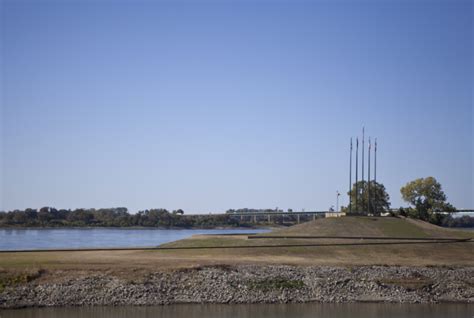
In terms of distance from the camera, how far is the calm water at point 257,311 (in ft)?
131

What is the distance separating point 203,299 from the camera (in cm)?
4369

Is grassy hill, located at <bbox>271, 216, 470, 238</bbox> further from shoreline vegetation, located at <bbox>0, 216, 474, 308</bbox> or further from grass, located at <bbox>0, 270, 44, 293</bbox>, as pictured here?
Result: grass, located at <bbox>0, 270, 44, 293</bbox>

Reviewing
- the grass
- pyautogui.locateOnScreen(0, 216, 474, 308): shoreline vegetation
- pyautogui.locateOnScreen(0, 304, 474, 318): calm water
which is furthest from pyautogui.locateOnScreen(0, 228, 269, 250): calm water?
pyautogui.locateOnScreen(0, 304, 474, 318): calm water

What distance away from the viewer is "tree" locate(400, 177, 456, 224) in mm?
121062

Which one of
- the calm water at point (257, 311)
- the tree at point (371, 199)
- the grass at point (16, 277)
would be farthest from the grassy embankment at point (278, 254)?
the tree at point (371, 199)

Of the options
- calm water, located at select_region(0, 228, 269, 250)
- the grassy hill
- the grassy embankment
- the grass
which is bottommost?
calm water, located at select_region(0, 228, 269, 250)

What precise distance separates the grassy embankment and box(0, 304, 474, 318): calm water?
20.5 ft

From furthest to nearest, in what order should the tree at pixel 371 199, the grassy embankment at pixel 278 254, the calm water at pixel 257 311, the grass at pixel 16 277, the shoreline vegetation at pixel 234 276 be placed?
the tree at pixel 371 199 < the grassy embankment at pixel 278 254 < the grass at pixel 16 277 < the shoreline vegetation at pixel 234 276 < the calm water at pixel 257 311

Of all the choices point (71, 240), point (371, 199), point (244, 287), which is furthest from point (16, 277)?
point (371, 199)

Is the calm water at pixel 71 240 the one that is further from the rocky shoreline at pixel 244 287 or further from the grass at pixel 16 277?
the rocky shoreline at pixel 244 287

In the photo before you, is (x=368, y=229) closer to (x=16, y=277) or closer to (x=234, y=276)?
(x=234, y=276)

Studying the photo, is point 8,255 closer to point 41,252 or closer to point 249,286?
point 41,252

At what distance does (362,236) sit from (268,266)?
27.6m

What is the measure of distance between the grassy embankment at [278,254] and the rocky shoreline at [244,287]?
2.37 metres
